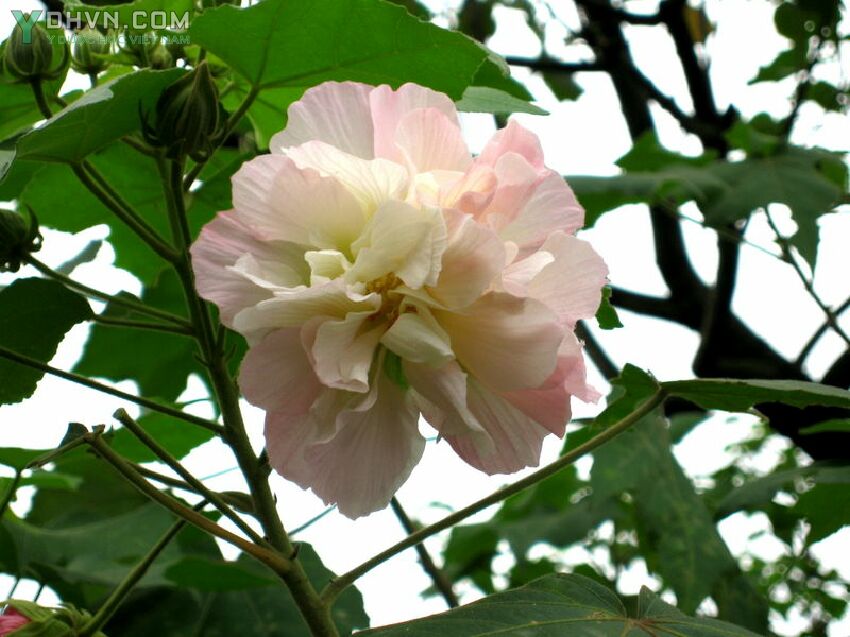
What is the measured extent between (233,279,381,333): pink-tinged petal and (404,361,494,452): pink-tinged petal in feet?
0.17

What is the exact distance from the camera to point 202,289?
2.07 ft

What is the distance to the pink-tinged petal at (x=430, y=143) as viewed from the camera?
659 mm

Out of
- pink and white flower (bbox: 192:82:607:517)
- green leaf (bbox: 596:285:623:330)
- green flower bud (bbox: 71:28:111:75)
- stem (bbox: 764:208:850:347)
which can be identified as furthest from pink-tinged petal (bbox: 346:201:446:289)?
stem (bbox: 764:208:850:347)

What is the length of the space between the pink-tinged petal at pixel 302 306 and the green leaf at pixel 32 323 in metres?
0.27

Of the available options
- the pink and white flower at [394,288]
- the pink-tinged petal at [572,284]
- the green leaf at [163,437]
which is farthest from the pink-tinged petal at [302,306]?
the green leaf at [163,437]

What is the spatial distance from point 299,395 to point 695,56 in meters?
1.98

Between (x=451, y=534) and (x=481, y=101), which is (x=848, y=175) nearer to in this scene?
(x=451, y=534)

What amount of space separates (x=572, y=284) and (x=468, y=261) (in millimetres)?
76

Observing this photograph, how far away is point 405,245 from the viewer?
2.02 ft

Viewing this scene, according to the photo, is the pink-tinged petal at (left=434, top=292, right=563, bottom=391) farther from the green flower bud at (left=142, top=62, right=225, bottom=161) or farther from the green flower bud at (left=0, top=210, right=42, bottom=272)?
the green flower bud at (left=0, top=210, right=42, bottom=272)

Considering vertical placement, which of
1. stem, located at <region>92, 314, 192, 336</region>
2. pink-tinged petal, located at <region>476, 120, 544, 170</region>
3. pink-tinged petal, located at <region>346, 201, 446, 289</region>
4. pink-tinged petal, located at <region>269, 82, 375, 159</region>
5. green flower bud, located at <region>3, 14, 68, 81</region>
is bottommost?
pink-tinged petal, located at <region>346, 201, 446, 289</region>

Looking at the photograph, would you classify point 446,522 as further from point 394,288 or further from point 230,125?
point 230,125

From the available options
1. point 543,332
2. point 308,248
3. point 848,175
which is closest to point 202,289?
point 308,248

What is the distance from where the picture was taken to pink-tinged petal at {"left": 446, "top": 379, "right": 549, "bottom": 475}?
675 mm
